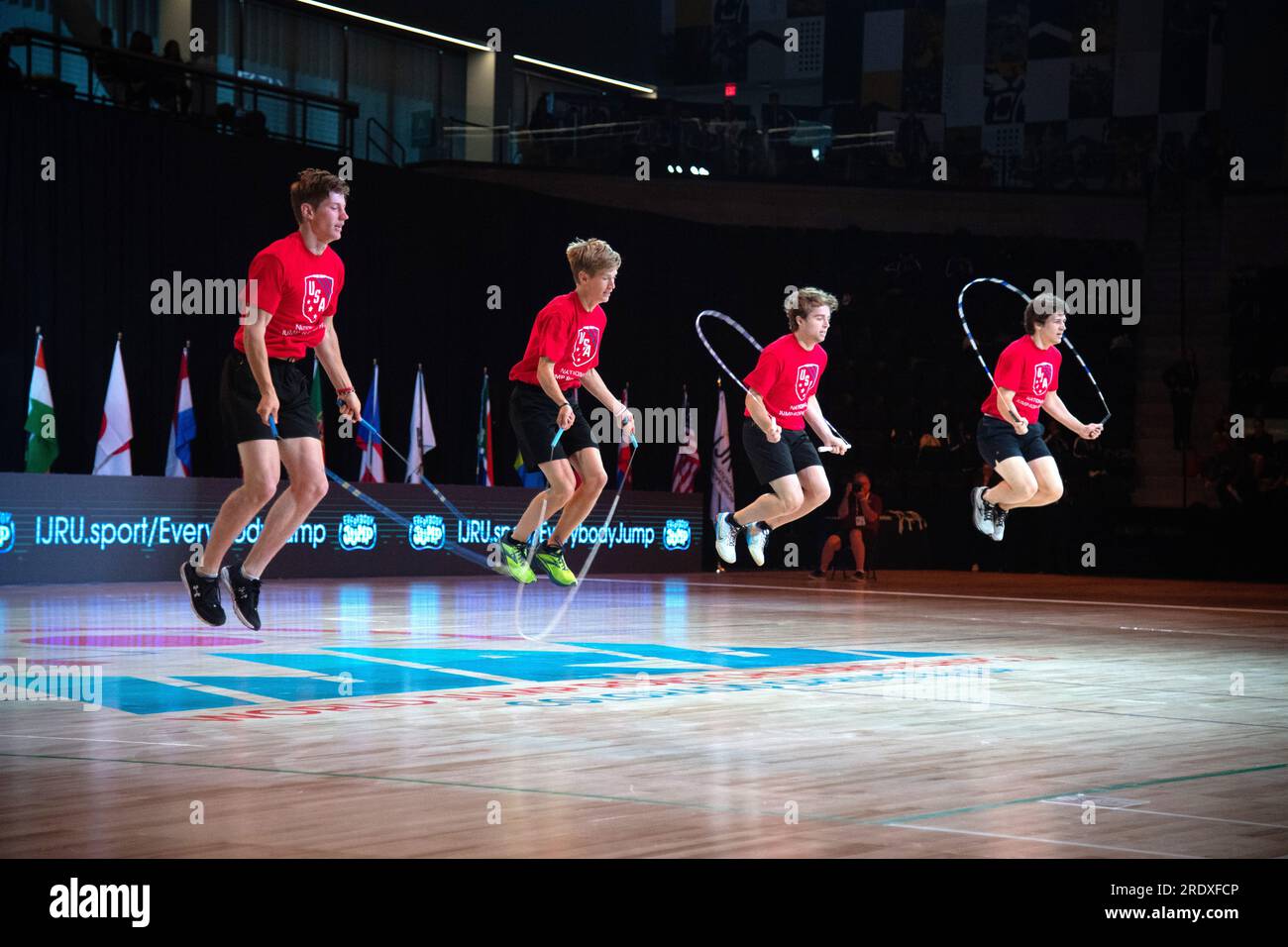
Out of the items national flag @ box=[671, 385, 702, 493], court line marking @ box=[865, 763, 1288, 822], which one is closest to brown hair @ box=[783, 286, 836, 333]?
court line marking @ box=[865, 763, 1288, 822]

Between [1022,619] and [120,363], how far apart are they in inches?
424

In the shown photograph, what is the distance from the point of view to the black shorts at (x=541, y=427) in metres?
11.2

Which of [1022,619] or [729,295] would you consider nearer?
[1022,619]

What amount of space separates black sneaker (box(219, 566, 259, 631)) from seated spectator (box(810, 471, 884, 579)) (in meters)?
12.9

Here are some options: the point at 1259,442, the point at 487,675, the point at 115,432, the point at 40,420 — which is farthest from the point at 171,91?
the point at 1259,442

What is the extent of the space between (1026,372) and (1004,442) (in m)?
0.61

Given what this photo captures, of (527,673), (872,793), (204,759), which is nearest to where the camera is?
(872,793)

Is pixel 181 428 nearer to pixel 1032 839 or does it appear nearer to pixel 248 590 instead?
pixel 248 590

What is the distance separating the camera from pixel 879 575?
2441 centimetres

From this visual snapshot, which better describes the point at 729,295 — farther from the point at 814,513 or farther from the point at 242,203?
the point at 242,203

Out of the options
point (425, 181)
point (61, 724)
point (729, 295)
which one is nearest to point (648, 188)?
point (729, 295)

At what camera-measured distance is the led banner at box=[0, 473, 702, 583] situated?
1727 centimetres

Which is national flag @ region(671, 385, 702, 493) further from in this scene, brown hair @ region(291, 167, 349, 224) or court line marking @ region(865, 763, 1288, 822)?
court line marking @ region(865, 763, 1288, 822)

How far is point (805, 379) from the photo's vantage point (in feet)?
41.0
